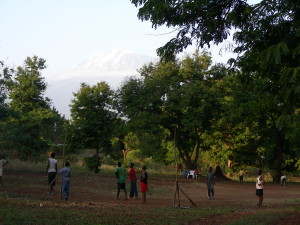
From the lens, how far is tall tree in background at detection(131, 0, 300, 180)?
1019cm

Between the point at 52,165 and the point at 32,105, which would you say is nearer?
the point at 52,165

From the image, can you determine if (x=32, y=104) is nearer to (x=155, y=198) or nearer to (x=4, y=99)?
(x=4, y=99)

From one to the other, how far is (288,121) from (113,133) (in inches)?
1330

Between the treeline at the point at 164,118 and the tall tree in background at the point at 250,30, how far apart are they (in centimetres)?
2316

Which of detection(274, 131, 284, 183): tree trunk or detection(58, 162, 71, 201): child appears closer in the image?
detection(58, 162, 71, 201): child

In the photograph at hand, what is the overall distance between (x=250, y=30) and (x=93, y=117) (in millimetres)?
34040

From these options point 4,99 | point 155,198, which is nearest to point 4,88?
point 4,99

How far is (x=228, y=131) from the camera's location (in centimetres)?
4466

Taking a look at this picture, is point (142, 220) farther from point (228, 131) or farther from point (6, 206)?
point (228, 131)

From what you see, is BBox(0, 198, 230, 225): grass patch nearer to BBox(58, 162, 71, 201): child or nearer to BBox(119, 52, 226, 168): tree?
BBox(58, 162, 71, 201): child

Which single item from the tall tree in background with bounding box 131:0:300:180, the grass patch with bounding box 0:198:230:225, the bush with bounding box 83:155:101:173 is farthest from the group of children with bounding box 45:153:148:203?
the bush with bounding box 83:155:101:173

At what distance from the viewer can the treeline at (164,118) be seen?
40.1 metres

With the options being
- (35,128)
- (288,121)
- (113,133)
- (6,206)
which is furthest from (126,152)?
(288,121)

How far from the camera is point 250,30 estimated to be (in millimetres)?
11555
